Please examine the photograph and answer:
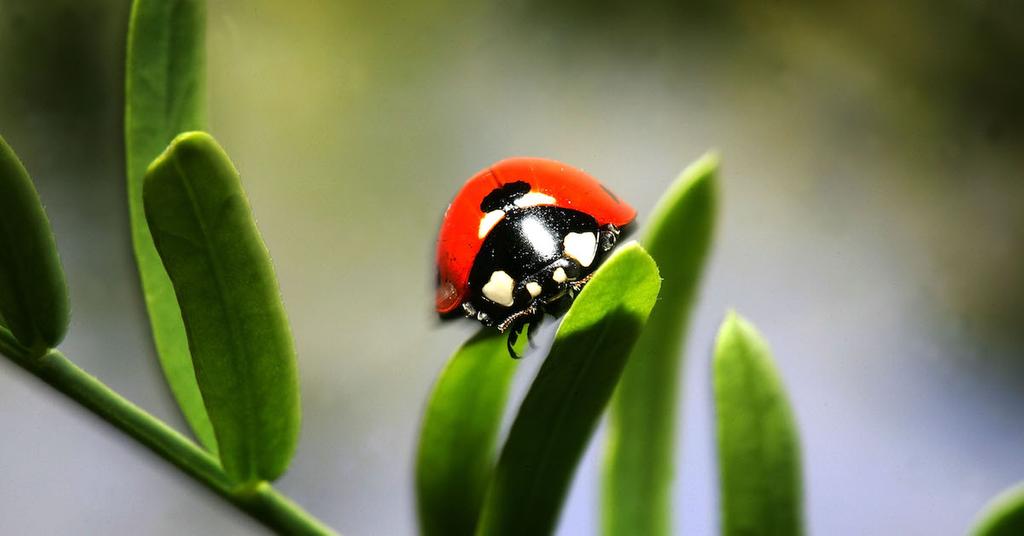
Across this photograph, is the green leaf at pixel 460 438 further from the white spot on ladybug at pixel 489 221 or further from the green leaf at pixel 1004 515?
the green leaf at pixel 1004 515

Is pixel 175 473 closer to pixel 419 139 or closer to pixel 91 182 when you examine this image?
pixel 91 182

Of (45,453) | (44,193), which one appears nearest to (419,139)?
(45,453)

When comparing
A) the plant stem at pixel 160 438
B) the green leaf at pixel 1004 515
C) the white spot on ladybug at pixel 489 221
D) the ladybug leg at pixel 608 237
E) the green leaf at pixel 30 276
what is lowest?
the plant stem at pixel 160 438

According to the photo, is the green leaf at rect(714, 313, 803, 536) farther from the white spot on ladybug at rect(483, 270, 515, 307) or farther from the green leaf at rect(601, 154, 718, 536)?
the white spot on ladybug at rect(483, 270, 515, 307)

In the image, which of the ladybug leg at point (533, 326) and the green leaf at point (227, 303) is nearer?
the green leaf at point (227, 303)

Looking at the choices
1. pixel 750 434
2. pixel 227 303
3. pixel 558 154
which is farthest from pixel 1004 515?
pixel 558 154

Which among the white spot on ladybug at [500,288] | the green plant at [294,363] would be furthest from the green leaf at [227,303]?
the white spot on ladybug at [500,288]

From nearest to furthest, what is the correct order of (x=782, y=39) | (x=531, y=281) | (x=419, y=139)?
Result: (x=531, y=281)
(x=782, y=39)
(x=419, y=139)
